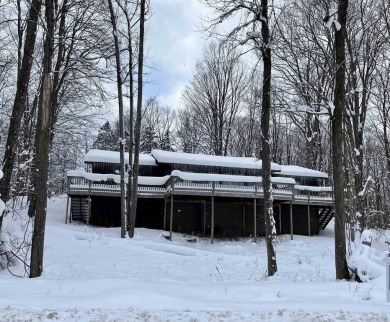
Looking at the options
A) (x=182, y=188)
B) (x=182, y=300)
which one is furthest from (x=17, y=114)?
(x=182, y=188)

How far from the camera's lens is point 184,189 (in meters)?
24.1

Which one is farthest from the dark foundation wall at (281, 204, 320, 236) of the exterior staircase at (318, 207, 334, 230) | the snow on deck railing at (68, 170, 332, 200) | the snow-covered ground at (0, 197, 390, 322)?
the snow-covered ground at (0, 197, 390, 322)

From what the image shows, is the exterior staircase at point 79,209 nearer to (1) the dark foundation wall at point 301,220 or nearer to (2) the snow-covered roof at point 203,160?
(2) the snow-covered roof at point 203,160

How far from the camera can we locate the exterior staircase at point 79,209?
85.5 ft

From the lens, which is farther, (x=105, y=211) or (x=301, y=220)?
(x=301, y=220)

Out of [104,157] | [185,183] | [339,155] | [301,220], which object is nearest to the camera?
[339,155]

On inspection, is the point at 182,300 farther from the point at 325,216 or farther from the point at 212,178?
the point at 325,216

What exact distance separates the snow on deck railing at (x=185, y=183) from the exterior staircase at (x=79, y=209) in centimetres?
169

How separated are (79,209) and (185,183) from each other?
8.02 metres

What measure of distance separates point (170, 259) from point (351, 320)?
35.5 feet

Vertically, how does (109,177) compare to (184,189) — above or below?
above

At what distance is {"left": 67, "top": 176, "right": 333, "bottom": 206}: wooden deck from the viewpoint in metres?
24.3

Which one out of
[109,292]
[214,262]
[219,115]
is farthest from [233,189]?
[109,292]

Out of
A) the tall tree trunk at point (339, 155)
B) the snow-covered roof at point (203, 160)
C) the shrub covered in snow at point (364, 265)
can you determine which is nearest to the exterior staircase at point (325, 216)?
the snow-covered roof at point (203, 160)
